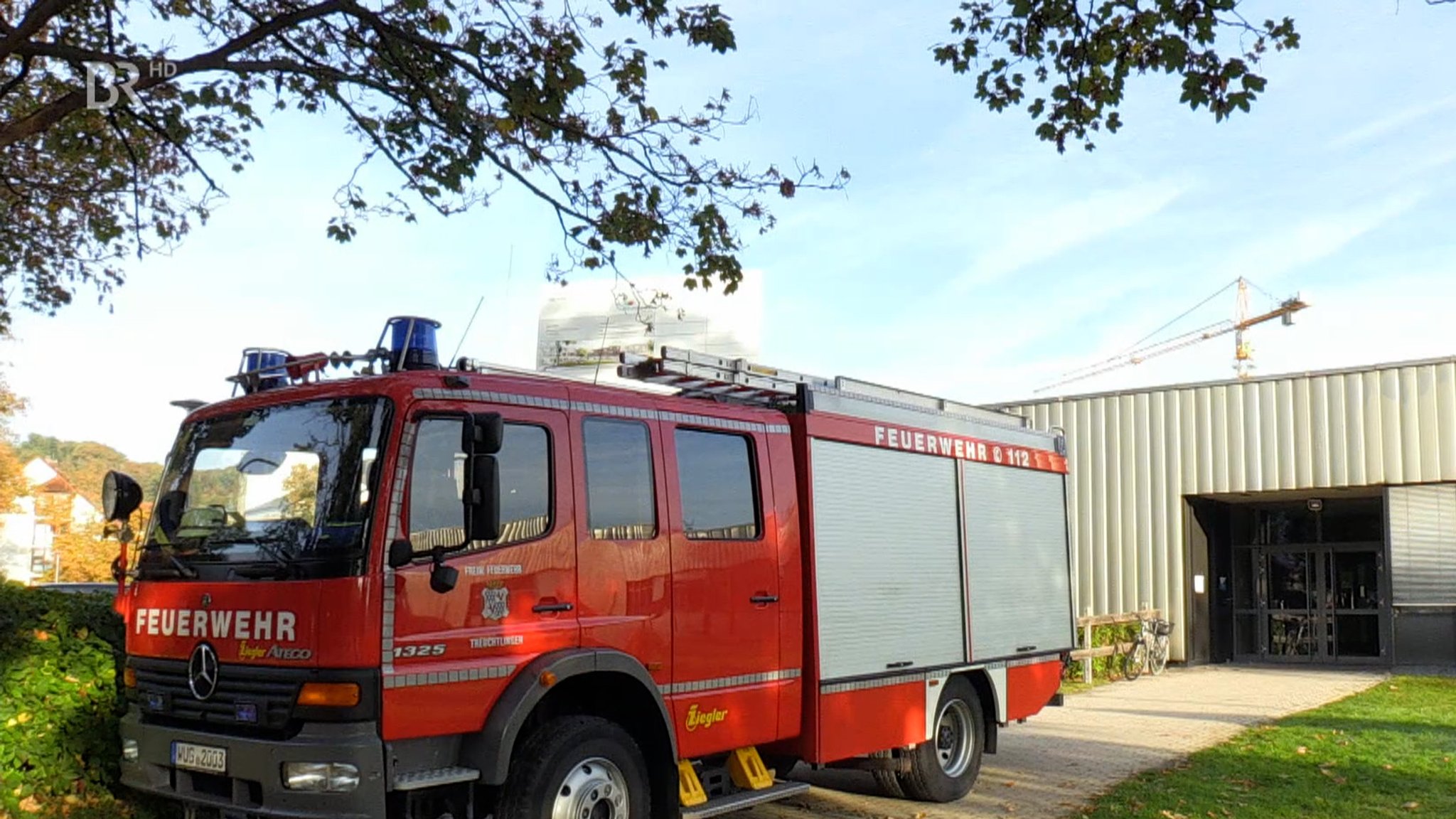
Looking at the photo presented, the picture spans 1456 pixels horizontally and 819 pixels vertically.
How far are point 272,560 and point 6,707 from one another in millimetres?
2593

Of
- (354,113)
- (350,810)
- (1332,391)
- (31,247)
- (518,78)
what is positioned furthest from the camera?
(1332,391)

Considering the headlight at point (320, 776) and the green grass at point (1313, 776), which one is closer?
the headlight at point (320, 776)

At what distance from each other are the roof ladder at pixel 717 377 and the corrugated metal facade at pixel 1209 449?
55.0ft

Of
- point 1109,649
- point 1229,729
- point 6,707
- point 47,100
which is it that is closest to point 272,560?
point 6,707

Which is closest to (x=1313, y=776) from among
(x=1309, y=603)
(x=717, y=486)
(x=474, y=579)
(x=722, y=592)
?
(x=722, y=592)

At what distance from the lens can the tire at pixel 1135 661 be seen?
66.8 feet

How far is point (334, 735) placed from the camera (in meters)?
5.23

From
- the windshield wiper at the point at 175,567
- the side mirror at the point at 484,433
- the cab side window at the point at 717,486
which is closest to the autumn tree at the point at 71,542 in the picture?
the windshield wiper at the point at 175,567

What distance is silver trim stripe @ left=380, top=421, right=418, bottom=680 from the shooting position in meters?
5.32

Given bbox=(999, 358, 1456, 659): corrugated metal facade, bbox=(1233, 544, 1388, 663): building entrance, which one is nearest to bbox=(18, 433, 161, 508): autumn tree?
bbox=(999, 358, 1456, 659): corrugated metal facade

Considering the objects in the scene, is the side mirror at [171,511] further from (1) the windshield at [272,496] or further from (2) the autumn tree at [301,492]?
(2) the autumn tree at [301,492]

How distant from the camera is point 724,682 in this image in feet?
22.8

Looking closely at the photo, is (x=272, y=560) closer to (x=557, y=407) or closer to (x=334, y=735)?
(x=334, y=735)

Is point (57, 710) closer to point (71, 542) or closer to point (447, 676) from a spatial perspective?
point (447, 676)
